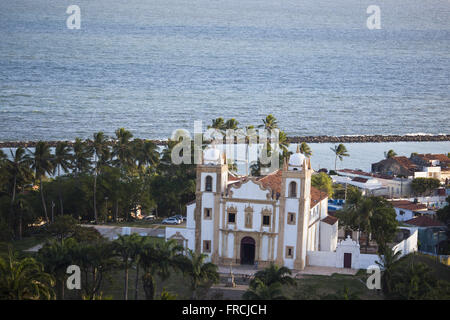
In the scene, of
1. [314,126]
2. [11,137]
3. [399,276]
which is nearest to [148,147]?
[399,276]

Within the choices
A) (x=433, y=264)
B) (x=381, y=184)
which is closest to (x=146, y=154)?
(x=381, y=184)

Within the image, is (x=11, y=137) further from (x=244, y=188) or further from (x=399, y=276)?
(x=399, y=276)

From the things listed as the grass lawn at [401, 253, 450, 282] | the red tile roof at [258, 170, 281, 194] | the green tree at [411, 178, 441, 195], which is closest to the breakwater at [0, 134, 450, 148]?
the green tree at [411, 178, 441, 195]

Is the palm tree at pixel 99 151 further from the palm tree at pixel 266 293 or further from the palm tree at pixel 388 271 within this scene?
the palm tree at pixel 266 293

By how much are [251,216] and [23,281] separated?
18.8 meters

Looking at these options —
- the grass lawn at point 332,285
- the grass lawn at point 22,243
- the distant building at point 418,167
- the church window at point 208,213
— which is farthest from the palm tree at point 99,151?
the distant building at point 418,167

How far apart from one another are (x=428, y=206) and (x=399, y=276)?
100ft

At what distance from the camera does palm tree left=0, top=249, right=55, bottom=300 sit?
40844 millimetres

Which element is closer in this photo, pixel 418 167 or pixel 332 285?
pixel 332 285

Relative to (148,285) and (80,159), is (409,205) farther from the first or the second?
(148,285)

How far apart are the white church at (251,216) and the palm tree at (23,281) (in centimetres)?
1467

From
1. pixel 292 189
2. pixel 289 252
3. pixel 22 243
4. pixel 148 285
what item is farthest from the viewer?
pixel 22 243

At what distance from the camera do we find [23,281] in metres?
41.5

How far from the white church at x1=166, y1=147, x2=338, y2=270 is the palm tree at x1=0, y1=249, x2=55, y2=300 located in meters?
14.7
